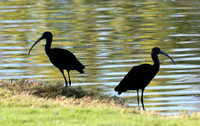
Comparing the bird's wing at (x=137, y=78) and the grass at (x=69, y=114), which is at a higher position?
the grass at (x=69, y=114)

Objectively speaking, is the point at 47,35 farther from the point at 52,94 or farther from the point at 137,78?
the point at 137,78

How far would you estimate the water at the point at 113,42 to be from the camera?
61.4ft

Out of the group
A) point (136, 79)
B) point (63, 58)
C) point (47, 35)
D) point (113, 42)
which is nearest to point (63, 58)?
point (63, 58)

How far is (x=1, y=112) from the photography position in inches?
426

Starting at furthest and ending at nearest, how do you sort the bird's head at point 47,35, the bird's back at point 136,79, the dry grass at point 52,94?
the bird's head at point 47,35 < the bird's back at point 136,79 < the dry grass at point 52,94

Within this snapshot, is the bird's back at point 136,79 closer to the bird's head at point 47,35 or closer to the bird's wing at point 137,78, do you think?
the bird's wing at point 137,78

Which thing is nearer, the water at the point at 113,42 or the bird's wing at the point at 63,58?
the bird's wing at the point at 63,58

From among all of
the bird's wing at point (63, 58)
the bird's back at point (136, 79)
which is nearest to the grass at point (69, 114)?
the bird's back at point (136, 79)

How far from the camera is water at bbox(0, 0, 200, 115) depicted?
18.7 metres

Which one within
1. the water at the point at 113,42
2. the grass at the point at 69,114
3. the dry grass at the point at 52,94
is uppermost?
the grass at the point at 69,114

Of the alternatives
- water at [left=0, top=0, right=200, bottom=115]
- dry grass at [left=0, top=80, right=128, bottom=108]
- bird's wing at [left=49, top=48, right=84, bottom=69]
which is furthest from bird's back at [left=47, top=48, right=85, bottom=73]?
water at [left=0, top=0, right=200, bottom=115]

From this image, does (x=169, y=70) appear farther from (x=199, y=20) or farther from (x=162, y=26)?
(x=199, y=20)

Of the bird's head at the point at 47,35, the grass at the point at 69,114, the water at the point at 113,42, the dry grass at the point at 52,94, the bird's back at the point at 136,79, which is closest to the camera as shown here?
the grass at the point at 69,114

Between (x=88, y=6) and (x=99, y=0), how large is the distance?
7011mm
